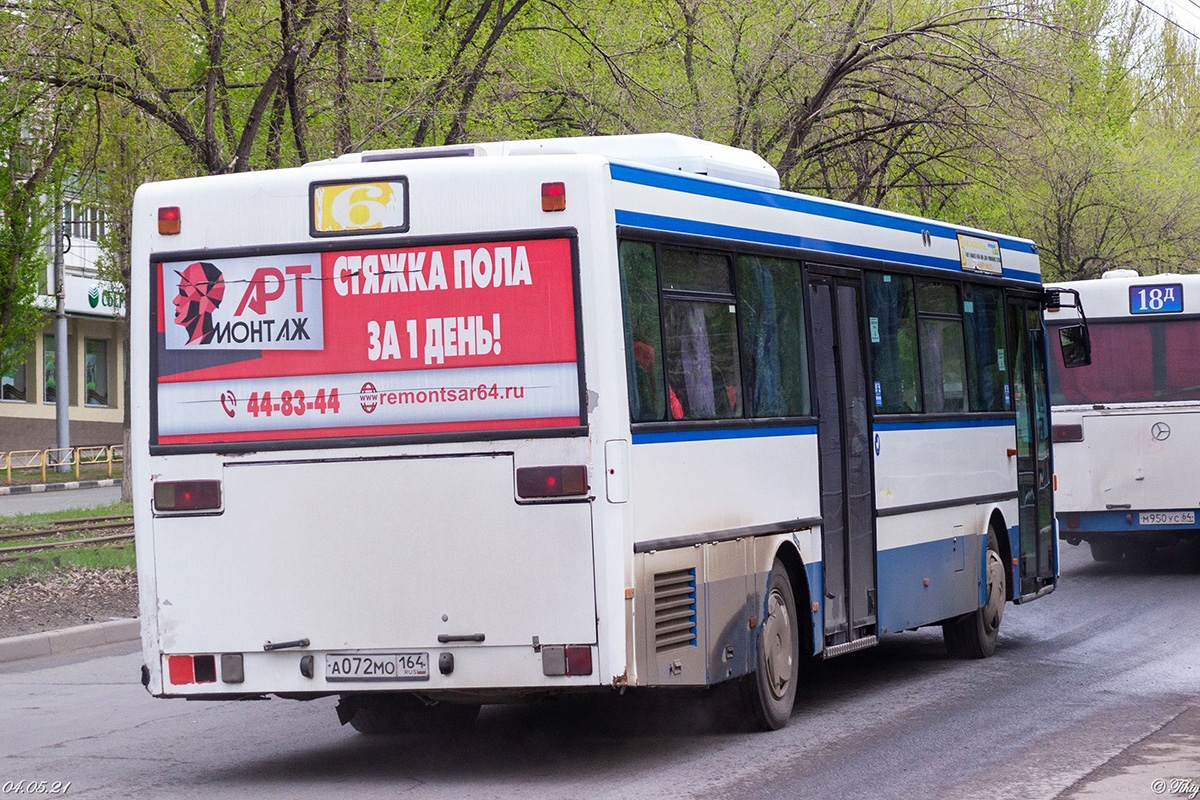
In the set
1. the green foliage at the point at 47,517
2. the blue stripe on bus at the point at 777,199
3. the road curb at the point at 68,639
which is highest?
the blue stripe on bus at the point at 777,199

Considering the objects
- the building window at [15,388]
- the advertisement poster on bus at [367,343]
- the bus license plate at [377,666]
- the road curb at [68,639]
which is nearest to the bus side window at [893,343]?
the advertisement poster on bus at [367,343]

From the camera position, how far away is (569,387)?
25.1 feet

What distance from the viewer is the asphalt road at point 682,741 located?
7688 millimetres

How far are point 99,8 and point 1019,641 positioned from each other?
10165 mm

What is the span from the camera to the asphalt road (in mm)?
7688

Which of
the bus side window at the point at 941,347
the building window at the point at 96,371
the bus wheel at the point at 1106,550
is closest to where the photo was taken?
the bus side window at the point at 941,347

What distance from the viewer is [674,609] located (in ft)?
26.6

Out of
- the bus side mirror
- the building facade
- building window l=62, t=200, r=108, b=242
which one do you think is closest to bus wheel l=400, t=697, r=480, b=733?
the bus side mirror

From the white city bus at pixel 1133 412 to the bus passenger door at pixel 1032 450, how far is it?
4.84 meters

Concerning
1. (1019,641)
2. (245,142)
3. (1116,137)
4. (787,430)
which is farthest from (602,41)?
(1116,137)

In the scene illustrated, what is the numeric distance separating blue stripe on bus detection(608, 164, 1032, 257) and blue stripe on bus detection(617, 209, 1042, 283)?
15cm

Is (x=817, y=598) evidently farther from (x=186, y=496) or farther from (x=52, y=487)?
(x=52, y=487)

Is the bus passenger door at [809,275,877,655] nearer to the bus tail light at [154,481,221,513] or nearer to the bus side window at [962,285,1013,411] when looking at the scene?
the bus side window at [962,285,1013,411]

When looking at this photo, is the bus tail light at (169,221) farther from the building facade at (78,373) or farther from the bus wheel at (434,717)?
the building facade at (78,373)
